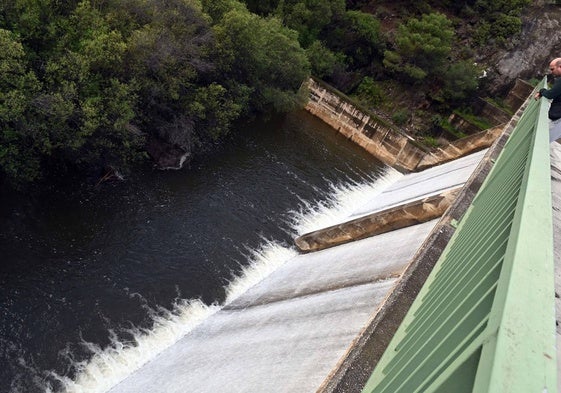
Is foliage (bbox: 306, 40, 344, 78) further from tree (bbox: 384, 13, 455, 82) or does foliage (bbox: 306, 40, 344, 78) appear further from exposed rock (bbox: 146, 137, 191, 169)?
exposed rock (bbox: 146, 137, 191, 169)

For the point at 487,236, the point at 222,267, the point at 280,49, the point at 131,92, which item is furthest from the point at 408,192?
the point at 487,236

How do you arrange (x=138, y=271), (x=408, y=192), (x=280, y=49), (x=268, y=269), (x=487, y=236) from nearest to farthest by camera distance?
(x=487, y=236)
(x=138, y=271)
(x=268, y=269)
(x=408, y=192)
(x=280, y=49)

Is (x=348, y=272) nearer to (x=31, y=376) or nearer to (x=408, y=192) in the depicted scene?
(x=31, y=376)

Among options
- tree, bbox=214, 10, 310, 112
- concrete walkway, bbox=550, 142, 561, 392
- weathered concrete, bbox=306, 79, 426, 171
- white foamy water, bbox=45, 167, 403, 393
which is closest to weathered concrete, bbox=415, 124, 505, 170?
weathered concrete, bbox=306, 79, 426, 171

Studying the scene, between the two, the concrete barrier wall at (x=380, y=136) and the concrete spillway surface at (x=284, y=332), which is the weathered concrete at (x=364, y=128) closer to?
the concrete barrier wall at (x=380, y=136)

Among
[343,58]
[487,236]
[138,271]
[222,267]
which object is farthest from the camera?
[343,58]

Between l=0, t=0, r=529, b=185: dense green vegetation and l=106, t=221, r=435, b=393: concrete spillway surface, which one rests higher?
l=0, t=0, r=529, b=185: dense green vegetation

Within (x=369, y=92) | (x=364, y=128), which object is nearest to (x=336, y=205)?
(x=364, y=128)
